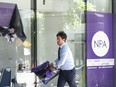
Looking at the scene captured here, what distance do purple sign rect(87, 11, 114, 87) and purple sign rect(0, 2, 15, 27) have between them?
2.95 meters

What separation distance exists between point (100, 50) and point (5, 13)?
370 cm

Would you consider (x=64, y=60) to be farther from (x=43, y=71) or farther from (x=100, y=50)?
(x=100, y=50)

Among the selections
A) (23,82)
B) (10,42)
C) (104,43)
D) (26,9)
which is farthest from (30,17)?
(104,43)

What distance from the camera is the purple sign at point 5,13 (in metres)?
9.79

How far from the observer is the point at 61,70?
9.67m

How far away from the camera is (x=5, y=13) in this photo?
32.5 feet

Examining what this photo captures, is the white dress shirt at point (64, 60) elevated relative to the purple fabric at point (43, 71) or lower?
elevated

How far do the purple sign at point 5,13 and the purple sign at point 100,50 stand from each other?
9.67 ft

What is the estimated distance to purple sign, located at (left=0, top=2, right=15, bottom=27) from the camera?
9.79m

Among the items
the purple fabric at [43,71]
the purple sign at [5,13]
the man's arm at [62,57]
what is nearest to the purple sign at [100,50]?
the purple fabric at [43,71]

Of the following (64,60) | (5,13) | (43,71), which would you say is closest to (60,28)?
(43,71)

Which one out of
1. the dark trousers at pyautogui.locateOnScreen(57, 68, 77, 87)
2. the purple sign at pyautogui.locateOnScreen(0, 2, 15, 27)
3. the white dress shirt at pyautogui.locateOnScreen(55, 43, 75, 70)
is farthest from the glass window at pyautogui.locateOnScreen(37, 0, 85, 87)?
the white dress shirt at pyautogui.locateOnScreen(55, 43, 75, 70)

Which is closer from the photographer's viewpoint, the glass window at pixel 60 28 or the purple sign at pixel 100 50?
the glass window at pixel 60 28

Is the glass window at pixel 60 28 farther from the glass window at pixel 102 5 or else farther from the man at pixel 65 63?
the man at pixel 65 63
